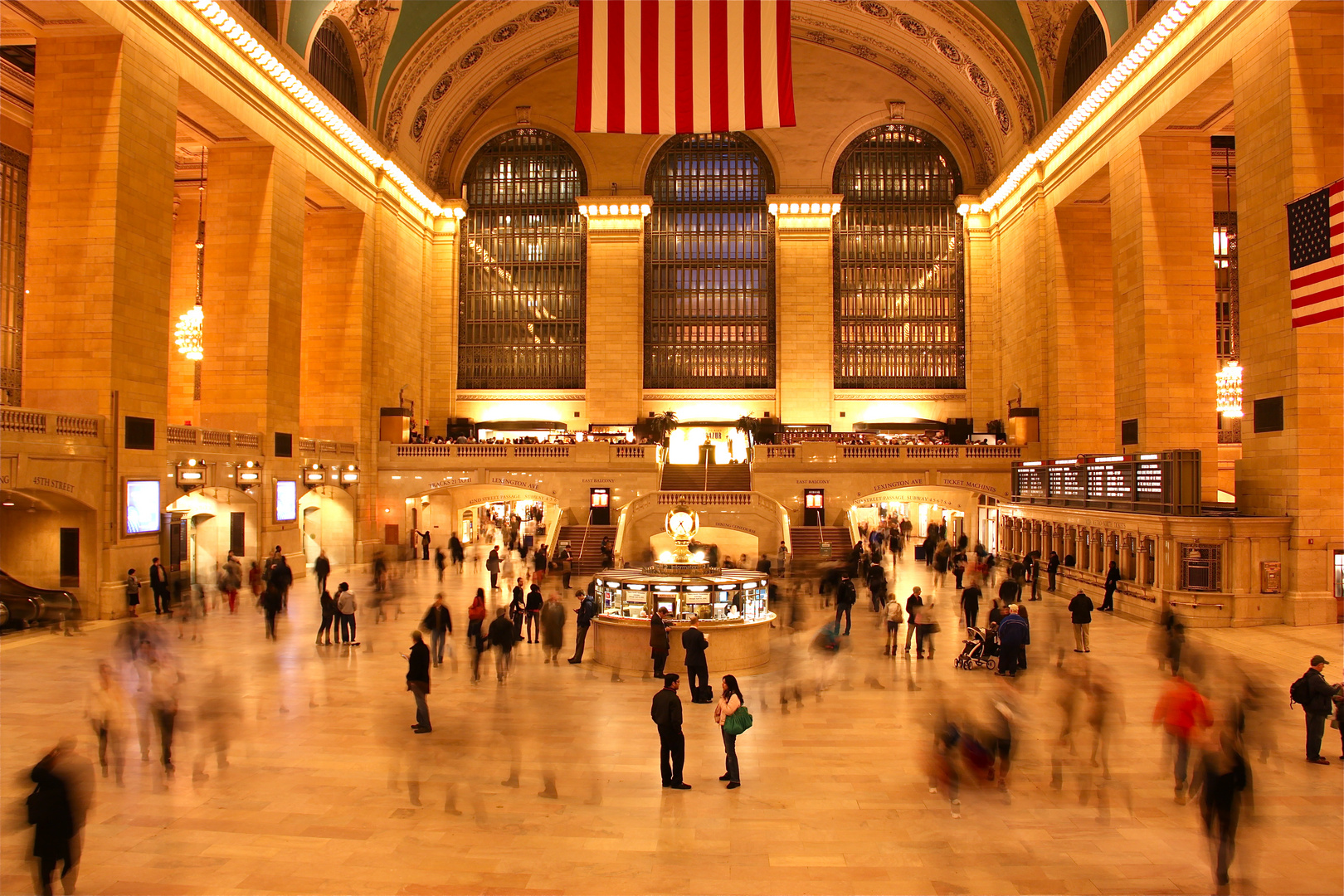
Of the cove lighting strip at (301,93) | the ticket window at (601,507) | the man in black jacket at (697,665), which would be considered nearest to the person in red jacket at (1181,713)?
the man in black jacket at (697,665)

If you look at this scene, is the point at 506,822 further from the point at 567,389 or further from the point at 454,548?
the point at 567,389

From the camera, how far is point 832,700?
11266mm

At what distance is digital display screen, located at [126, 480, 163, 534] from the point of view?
18062 mm

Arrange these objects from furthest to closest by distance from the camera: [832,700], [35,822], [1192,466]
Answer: [1192,466] < [832,700] < [35,822]

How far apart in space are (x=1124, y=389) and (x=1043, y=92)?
11.5 meters

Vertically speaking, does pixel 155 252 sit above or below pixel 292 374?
above

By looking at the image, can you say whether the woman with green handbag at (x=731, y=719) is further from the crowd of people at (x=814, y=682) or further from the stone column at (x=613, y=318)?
the stone column at (x=613, y=318)

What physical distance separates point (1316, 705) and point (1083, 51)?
25115 mm

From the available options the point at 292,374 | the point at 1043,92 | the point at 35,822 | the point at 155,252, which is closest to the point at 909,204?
the point at 1043,92

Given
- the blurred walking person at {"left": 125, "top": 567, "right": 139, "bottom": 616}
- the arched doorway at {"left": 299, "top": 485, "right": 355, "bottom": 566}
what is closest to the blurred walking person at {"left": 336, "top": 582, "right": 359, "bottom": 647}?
the blurred walking person at {"left": 125, "top": 567, "right": 139, "bottom": 616}

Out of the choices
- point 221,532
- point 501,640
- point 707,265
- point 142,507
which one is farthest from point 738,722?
point 707,265

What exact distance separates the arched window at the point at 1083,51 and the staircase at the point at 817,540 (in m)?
15.2

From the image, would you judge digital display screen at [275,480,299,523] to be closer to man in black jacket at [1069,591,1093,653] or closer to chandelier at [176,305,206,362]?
chandelier at [176,305,206,362]

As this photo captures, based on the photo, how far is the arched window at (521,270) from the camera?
39250 mm
